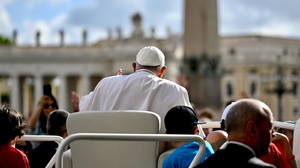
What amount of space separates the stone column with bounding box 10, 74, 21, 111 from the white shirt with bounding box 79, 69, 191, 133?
6333 centimetres

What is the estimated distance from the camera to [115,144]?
4082 mm

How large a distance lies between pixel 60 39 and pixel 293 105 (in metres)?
31.9

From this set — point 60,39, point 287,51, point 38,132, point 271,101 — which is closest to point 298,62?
point 287,51

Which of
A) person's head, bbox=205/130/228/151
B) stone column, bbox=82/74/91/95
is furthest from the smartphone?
stone column, bbox=82/74/91/95

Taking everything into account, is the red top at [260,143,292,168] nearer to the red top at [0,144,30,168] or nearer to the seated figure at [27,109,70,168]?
the red top at [0,144,30,168]

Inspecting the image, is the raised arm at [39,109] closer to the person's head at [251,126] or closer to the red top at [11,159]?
the red top at [11,159]

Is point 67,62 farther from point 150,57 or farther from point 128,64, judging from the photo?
point 150,57

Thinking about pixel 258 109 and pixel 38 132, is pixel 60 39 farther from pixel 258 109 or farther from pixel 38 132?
pixel 258 109

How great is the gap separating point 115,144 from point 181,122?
0.50 meters

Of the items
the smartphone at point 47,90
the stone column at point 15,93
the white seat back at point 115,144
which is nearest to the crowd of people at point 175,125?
the white seat back at point 115,144

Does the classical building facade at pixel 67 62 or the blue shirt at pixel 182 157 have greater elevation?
the blue shirt at pixel 182 157

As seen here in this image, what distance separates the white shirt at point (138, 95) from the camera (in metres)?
4.61

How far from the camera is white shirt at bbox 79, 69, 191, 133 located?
15.1 ft

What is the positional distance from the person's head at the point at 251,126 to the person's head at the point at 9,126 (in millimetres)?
1825
